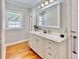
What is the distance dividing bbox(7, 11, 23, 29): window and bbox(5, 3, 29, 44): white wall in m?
0.25

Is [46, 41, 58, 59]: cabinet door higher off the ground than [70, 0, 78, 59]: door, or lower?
lower

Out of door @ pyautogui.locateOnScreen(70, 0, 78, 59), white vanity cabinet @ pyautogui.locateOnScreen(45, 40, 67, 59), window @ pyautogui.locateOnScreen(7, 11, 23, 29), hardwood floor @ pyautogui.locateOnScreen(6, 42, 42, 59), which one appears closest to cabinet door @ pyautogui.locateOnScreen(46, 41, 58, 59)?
white vanity cabinet @ pyautogui.locateOnScreen(45, 40, 67, 59)

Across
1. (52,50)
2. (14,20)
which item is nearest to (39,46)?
(52,50)

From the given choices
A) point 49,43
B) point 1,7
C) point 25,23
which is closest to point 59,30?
point 49,43

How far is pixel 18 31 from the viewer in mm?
5016

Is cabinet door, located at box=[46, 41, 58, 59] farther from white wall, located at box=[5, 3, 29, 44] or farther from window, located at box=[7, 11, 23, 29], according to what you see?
window, located at box=[7, 11, 23, 29]

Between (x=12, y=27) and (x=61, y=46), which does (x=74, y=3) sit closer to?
(x=61, y=46)

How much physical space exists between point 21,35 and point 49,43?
3414 millimetres

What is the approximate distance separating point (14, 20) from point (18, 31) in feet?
2.40

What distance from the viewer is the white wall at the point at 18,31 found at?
14.3 ft

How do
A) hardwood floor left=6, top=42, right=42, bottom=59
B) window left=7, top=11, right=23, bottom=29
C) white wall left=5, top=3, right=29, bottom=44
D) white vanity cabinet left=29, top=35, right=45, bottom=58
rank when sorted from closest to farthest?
white vanity cabinet left=29, top=35, right=45, bottom=58
hardwood floor left=6, top=42, right=42, bottom=59
white wall left=5, top=3, right=29, bottom=44
window left=7, top=11, right=23, bottom=29

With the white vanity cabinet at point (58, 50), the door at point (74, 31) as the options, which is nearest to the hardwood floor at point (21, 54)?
the white vanity cabinet at point (58, 50)

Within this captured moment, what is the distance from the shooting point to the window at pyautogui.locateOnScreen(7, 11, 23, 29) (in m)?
4.49

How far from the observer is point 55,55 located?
1927mm
